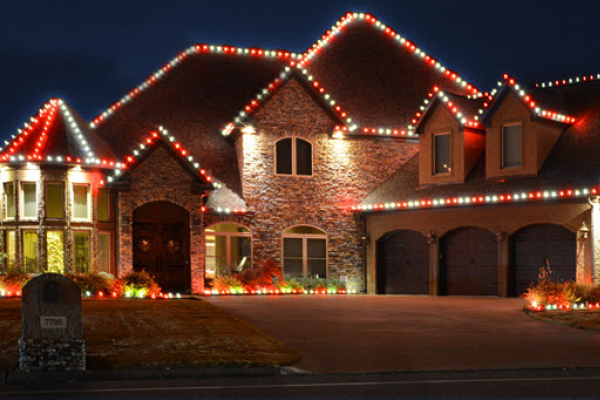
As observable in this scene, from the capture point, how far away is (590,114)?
2638cm

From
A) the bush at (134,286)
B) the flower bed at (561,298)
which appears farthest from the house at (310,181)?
the flower bed at (561,298)

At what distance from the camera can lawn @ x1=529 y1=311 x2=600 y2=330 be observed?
1645 centimetres

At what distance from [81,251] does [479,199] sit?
13.2m

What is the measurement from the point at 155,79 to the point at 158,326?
1768cm

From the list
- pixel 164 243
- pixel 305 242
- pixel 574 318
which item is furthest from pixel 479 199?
pixel 164 243

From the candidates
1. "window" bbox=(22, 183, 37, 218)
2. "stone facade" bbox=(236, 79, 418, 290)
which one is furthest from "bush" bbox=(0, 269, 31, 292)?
"stone facade" bbox=(236, 79, 418, 290)

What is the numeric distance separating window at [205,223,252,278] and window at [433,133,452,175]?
7.10 meters

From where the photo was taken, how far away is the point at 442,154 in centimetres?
2803

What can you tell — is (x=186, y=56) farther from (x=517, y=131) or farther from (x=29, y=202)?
(x=517, y=131)

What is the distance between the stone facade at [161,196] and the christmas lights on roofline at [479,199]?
620 cm

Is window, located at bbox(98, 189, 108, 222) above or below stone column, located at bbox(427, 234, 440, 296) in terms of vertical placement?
above

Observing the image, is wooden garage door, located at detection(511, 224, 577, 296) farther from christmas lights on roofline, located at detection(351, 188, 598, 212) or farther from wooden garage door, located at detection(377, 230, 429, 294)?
wooden garage door, located at detection(377, 230, 429, 294)

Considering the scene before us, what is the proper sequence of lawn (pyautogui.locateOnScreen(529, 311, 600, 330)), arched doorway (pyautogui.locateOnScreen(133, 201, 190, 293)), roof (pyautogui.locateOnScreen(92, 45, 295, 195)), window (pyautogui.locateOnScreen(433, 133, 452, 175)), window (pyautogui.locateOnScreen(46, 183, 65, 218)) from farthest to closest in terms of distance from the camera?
roof (pyautogui.locateOnScreen(92, 45, 295, 195)) → window (pyautogui.locateOnScreen(433, 133, 452, 175)) → arched doorway (pyautogui.locateOnScreen(133, 201, 190, 293)) → window (pyautogui.locateOnScreen(46, 183, 65, 218)) → lawn (pyautogui.locateOnScreen(529, 311, 600, 330))

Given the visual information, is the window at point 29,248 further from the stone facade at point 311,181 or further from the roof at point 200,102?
the stone facade at point 311,181
